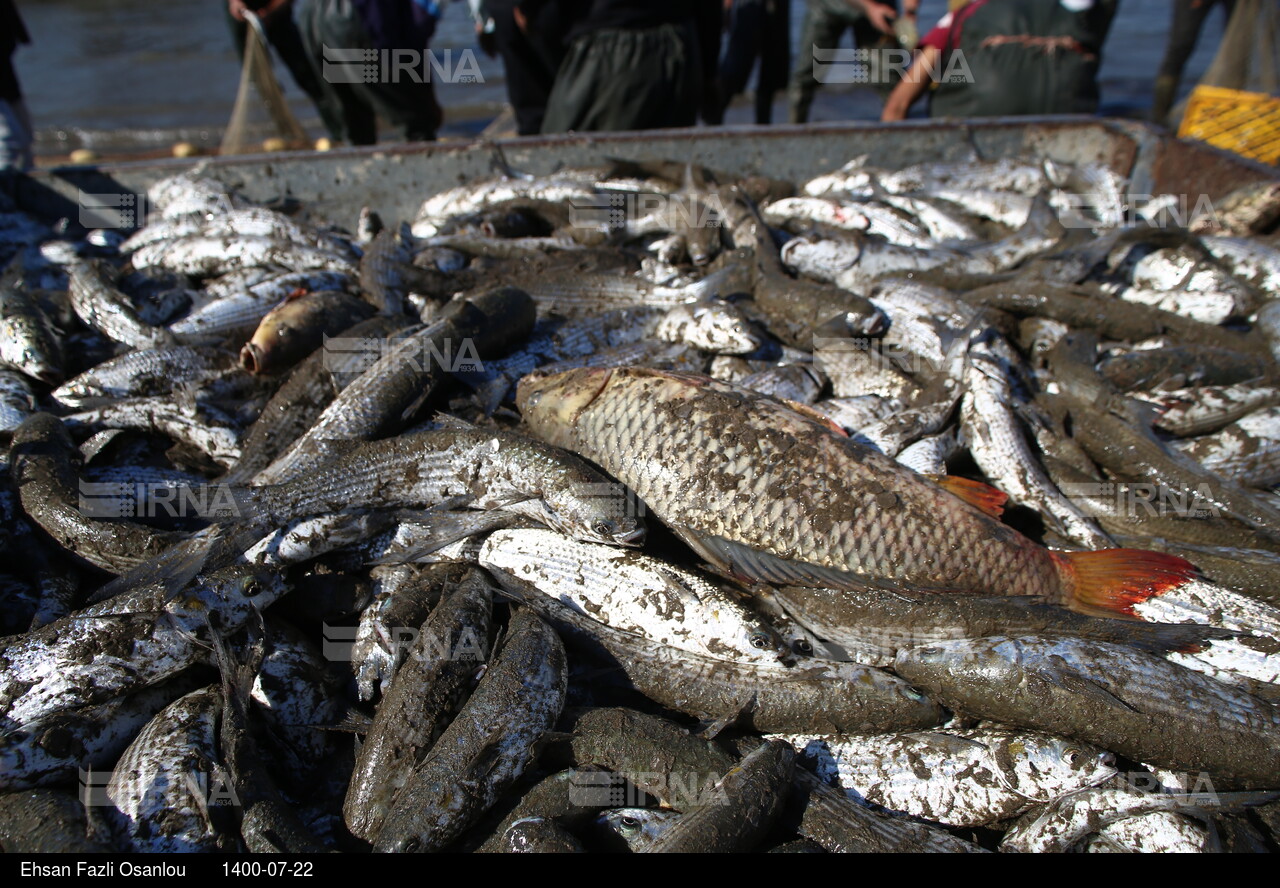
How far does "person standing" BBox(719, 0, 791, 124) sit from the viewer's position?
28.8ft

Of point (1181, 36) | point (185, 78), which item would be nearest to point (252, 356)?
point (1181, 36)

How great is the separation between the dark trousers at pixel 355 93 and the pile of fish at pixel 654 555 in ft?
13.2

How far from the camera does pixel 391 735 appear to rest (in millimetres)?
2197

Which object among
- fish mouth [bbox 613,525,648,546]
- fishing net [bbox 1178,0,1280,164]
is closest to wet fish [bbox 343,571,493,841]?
fish mouth [bbox 613,525,648,546]

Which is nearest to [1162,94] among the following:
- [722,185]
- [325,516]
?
[722,185]

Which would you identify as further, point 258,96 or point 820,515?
point 258,96

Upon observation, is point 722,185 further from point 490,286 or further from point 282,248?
point 282,248

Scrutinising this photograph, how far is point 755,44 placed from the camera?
8891 mm

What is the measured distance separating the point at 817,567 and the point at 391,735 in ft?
5.11

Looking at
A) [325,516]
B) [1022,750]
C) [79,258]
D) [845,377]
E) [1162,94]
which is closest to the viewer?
[1022,750]

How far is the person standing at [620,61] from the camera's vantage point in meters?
6.13

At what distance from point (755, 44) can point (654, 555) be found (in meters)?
8.48

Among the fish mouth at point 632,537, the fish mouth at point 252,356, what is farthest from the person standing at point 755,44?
the fish mouth at point 632,537

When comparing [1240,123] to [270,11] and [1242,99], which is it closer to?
[1242,99]
